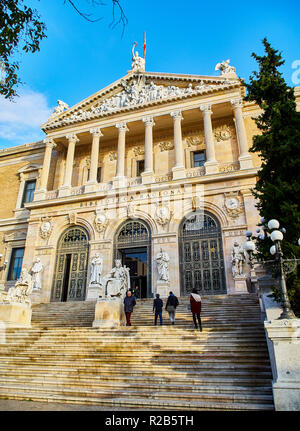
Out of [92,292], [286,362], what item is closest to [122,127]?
[92,292]

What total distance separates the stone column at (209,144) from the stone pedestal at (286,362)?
12.9 m

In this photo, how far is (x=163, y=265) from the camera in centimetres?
1628

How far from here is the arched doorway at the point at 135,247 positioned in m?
18.2

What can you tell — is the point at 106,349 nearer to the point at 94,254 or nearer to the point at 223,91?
the point at 94,254

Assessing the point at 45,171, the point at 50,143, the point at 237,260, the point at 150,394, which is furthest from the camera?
the point at 50,143

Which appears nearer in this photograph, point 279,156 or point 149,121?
point 279,156

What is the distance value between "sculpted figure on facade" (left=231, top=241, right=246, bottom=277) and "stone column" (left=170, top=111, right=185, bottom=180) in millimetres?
5486

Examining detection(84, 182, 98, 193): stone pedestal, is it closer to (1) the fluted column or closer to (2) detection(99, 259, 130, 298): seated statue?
(1) the fluted column

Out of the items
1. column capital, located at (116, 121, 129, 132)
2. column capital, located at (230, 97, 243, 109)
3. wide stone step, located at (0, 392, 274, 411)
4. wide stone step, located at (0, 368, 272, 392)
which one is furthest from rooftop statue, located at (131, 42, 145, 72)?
wide stone step, located at (0, 392, 274, 411)

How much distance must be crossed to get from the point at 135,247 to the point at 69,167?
7.68 metres

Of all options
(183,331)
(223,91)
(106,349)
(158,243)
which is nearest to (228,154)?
(223,91)

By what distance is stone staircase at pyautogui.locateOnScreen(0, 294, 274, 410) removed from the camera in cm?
616

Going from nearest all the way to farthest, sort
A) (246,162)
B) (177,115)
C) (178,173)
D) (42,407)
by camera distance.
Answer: (42,407) → (246,162) → (178,173) → (177,115)

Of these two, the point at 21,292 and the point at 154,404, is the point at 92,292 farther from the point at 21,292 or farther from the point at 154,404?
the point at 154,404
